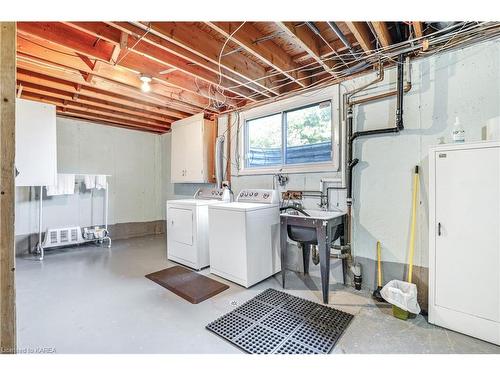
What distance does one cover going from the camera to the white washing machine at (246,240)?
2740mm

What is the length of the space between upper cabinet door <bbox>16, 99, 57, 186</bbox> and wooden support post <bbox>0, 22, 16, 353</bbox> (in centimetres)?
298

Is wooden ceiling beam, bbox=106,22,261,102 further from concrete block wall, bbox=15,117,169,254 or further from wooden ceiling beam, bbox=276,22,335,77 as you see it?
concrete block wall, bbox=15,117,169,254

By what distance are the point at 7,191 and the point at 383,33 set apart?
9.85 ft

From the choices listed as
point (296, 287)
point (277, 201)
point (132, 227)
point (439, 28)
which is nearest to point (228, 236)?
point (277, 201)

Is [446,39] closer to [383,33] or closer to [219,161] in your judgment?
[383,33]

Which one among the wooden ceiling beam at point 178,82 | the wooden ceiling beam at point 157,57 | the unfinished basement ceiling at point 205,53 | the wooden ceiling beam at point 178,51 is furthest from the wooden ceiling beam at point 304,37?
the wooden ceiling beam at point 178,82

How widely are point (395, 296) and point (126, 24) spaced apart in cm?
340

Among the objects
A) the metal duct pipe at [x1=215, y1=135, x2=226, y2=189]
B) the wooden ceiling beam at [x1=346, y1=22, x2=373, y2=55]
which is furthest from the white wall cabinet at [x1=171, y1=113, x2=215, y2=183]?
the wooden ceiling beam at [x1=346, y1=22, x2=373, y2=55]

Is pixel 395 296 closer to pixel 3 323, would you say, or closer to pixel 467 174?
pixel 467 174

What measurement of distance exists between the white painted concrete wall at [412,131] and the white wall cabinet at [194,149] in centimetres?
240

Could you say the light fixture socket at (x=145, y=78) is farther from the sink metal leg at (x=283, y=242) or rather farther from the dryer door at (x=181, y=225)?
the sink metal leg at (x=283, y=242)

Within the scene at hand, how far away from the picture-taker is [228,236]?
2.89 metres

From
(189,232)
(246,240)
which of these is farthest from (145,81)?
(246,240)
